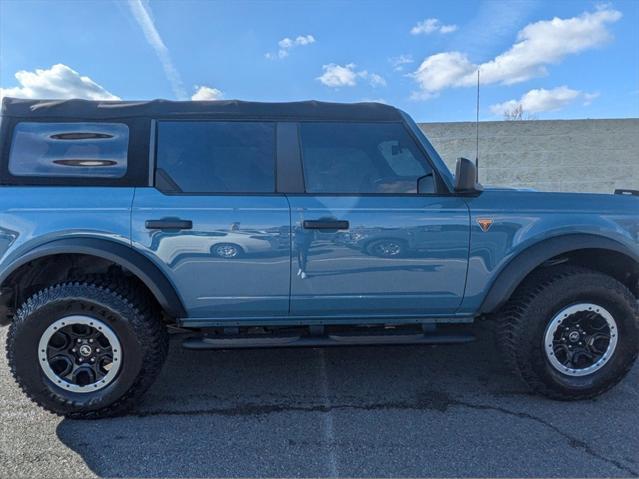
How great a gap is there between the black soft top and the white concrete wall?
9.12 metres

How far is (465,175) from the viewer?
106 inches

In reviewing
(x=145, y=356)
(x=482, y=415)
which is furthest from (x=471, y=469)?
(x=145, y=356)

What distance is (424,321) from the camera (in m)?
2.92

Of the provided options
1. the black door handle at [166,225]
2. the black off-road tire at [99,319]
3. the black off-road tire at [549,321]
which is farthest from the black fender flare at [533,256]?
the black off-road tire at [99,319]

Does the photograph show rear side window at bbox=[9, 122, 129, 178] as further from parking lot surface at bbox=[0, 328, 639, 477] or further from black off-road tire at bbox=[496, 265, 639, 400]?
black off-road tire at bbox=[496, 265, 639, 400]

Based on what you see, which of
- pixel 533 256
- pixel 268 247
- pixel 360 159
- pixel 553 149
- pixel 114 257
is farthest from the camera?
pixel 553 149

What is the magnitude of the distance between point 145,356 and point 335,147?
1887 mm

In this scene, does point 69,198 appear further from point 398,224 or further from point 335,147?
point 398,224

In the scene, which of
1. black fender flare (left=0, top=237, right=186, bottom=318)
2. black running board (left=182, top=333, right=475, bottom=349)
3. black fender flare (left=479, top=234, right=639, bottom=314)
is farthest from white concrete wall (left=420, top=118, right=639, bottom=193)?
black fender flare (left=0, top=237, right=186, bottom=318)

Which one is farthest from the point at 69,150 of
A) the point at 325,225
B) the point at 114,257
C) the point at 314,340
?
the point at 314,340

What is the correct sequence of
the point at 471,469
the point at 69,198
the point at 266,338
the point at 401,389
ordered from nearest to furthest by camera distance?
the point at 471,469, the point at 69,198, the point at 266,338, the point at 401,389

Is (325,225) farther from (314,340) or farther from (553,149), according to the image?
(553,149)

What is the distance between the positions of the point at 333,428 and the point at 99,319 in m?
1.62

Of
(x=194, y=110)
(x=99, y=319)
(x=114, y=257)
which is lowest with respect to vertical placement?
(x=99, y=319)
